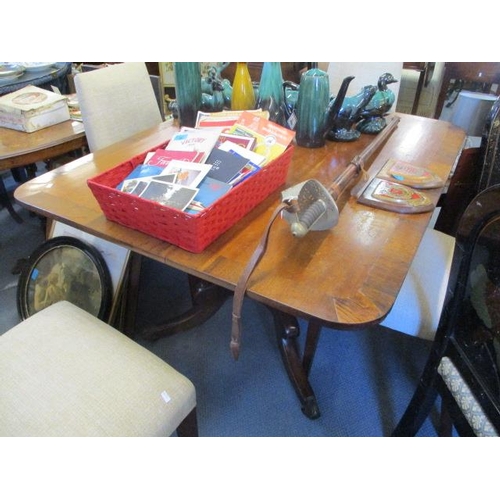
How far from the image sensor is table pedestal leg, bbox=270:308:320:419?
1171 millimetres

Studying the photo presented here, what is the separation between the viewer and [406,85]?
303 centimetres

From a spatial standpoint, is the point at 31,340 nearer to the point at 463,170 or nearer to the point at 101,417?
the point at 101,417

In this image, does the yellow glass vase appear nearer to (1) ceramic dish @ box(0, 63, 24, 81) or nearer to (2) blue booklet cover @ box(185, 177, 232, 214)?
(2) blue booklet cover @ box(185, 177, 232, 214)

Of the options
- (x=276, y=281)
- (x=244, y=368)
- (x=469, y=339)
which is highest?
(x=276, y=281)

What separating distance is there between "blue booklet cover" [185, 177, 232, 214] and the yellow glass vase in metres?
0.57

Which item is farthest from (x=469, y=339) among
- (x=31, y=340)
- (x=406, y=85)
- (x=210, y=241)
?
(x=406, y=85)

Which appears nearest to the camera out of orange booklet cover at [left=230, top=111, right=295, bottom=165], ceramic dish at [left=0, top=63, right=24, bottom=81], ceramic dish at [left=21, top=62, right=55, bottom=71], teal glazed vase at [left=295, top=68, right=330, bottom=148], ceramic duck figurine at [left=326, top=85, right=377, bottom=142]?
orange booklet cover at [left=230, top=111, right=295, bottom=165]

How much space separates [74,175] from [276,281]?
0.71 metres

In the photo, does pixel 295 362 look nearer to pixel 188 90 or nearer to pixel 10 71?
pixel 188 90

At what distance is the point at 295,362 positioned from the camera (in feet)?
4.00

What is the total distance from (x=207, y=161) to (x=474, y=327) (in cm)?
69

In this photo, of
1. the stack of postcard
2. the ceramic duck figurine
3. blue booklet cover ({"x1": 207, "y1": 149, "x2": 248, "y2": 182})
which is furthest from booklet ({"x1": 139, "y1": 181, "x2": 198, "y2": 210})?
the ceramic duck figurine

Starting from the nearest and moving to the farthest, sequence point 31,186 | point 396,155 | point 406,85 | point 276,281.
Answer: point 276,281, point 31,186, point 396,155, point 406,85

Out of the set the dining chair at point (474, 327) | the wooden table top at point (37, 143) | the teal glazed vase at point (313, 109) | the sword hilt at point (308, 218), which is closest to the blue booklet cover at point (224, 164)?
the sword hilt at point (308, 218)
